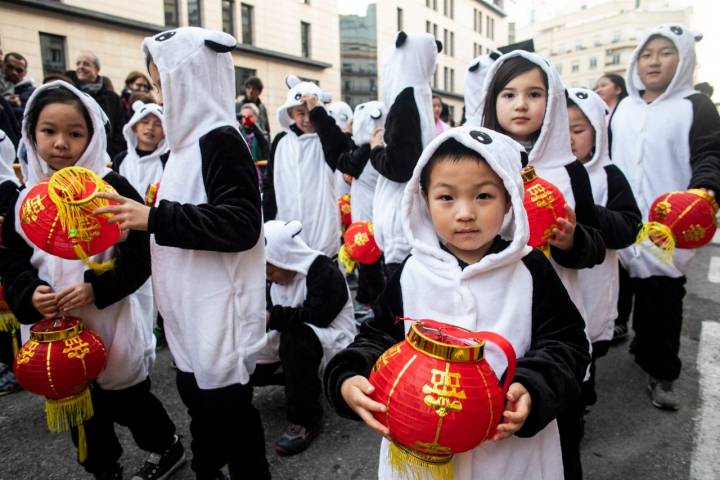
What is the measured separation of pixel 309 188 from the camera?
4.54 metres

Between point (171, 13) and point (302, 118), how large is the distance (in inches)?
756

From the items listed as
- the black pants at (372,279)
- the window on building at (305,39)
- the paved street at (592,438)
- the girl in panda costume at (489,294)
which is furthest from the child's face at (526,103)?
the window on building at (305,39)

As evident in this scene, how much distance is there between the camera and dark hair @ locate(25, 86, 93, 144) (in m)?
2.31

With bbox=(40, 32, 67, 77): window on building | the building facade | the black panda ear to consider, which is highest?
the building facade

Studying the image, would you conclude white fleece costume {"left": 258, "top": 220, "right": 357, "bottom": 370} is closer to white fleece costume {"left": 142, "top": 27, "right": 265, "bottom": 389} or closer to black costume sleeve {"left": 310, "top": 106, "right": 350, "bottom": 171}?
white fleece costume {"left": 142, "top": 27, "right": 265, "bottom": 389}

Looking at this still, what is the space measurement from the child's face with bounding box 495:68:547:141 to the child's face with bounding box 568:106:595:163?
60 cm

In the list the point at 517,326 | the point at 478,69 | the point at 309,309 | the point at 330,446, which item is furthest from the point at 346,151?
the point at 517,326

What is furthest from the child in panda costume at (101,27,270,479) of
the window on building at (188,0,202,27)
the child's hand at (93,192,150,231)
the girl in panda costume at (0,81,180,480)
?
the window on building at (188,0,202,27)

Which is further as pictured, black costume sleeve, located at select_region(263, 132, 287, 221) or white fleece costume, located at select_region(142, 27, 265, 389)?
black costume sleeve, located at select_region(263, 132, 287, 221)

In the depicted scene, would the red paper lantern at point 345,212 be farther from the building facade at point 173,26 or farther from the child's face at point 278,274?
the building facade at point 173,26

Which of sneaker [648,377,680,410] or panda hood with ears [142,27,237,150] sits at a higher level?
panda hood with ears [142,27,237,150]

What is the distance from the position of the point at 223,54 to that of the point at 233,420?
1.59 meters

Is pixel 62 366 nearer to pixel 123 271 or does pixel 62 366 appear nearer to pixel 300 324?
pixel 123 271

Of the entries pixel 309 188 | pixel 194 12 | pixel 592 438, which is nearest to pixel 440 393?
pixel 592 438
